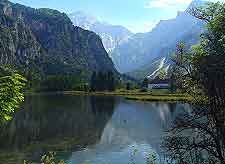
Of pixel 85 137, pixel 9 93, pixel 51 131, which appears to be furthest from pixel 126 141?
pixel 9 93

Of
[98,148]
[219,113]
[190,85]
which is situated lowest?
[98,148]

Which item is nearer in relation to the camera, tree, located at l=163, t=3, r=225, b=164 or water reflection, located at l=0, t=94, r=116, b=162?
tree, located at l=163, t=3, r=225, b=164

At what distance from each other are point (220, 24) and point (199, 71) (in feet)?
10.2

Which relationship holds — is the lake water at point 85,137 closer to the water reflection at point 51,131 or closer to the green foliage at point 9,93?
the water reflection at point 51,131

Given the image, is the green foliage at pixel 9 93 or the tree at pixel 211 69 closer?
the green foliage at pixel 9 93

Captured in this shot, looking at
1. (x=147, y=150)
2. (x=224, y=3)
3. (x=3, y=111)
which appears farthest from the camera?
(x=147, y=150)

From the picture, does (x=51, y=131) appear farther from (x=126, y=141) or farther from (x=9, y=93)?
(x=9, y=93)

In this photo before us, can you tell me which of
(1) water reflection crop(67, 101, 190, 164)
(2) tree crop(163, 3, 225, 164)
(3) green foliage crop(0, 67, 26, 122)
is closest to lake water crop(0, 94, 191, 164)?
(1) water reflection crop(67, 101, 190, 164)

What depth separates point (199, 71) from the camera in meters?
23.1

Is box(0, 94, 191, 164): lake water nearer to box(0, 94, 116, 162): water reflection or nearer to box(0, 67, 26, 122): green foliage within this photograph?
box(0, 94, 116, 162): water reflection

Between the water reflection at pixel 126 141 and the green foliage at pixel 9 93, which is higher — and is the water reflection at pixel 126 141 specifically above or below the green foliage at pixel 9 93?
below

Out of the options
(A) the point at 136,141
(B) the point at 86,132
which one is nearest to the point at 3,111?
(A) the point at 136,141

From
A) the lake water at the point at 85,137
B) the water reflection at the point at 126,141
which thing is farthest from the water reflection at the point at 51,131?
the water reflection at the point at 126,141

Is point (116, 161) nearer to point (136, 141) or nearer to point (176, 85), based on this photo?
point (136, 141)
